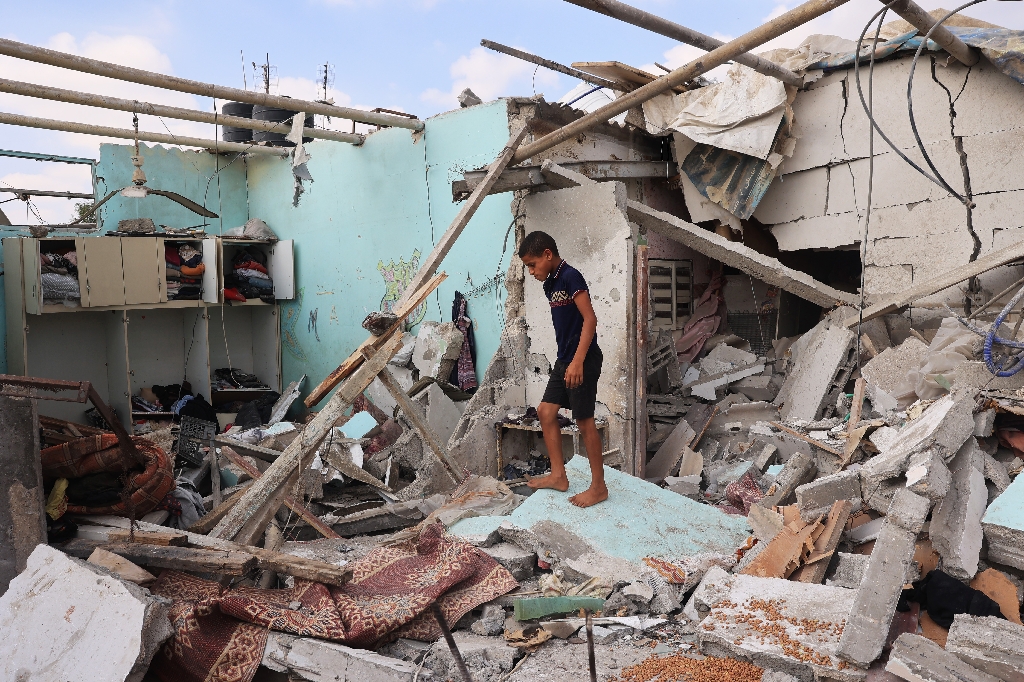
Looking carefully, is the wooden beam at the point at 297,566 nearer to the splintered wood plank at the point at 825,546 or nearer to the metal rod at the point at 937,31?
the splintered wood plank at the point at 825,546

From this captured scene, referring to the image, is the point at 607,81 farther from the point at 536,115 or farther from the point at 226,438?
the point at 226,438

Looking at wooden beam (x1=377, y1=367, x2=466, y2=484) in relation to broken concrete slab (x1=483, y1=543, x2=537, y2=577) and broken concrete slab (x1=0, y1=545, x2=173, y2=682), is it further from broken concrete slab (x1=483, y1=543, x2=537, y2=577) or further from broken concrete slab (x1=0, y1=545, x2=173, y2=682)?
broken concrete slab (x1=0, y1=545, x2=173, y2=682)

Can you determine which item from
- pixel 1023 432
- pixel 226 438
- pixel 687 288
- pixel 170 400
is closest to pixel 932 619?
pixel 1023 432

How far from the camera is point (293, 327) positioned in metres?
11.4

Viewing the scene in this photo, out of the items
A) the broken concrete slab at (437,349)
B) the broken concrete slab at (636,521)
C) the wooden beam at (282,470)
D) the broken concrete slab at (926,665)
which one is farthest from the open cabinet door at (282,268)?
the broken concrete slab at (926,665)

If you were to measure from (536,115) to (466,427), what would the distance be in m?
3.41

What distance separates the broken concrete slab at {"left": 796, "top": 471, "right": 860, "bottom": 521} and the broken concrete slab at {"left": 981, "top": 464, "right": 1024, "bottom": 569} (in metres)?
0.68

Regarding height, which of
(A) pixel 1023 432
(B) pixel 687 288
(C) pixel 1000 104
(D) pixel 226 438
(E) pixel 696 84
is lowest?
(D) pixel 226 438

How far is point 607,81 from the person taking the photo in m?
7.72

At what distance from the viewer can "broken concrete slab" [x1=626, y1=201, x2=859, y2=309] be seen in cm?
673

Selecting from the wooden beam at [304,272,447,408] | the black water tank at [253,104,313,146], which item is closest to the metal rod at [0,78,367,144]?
the black water tank at [253,104,313,146]

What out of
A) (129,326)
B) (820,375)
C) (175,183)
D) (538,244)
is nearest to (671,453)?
(820,375)

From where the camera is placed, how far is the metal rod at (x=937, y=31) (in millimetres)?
4406

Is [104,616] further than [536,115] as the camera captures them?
No
